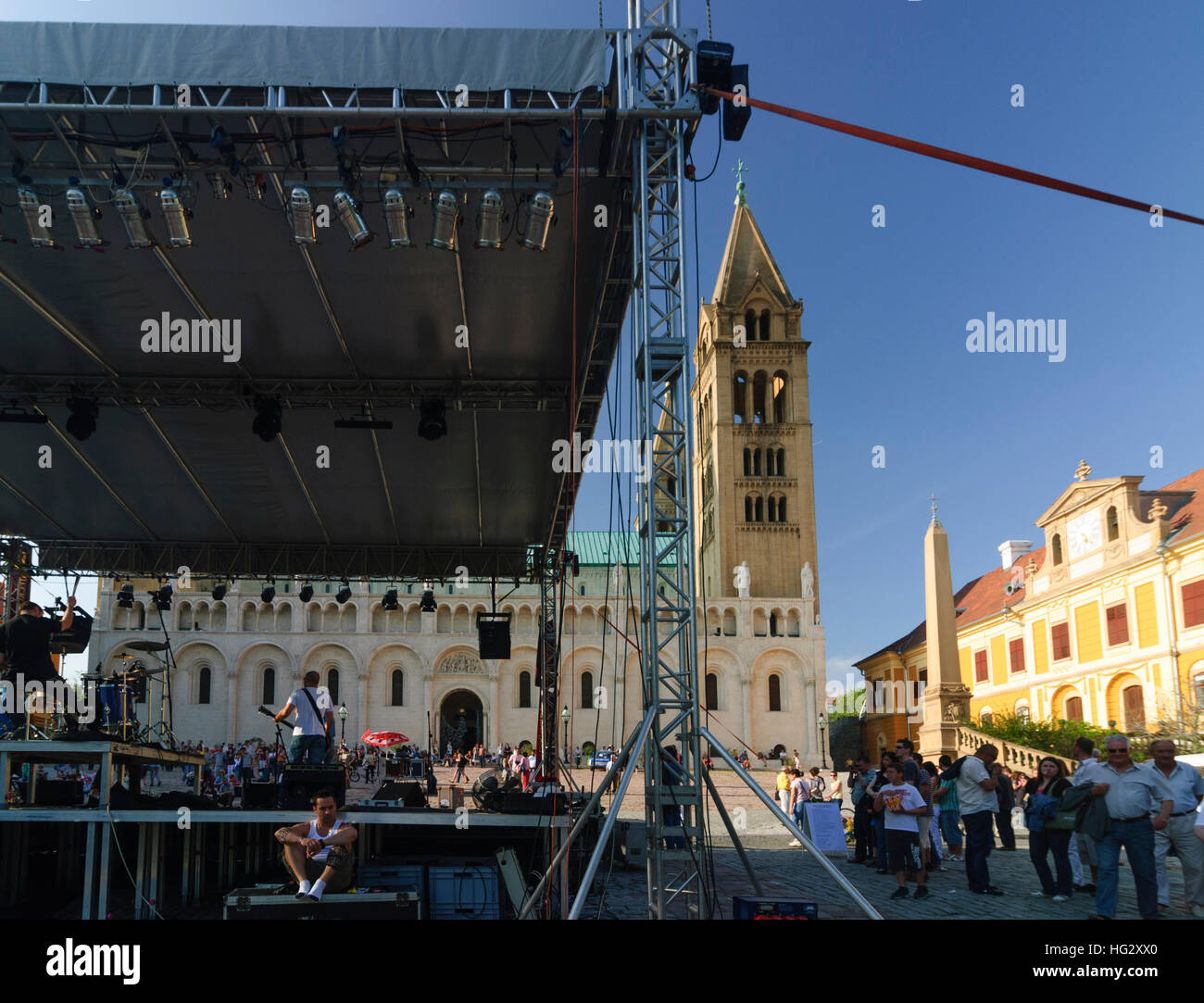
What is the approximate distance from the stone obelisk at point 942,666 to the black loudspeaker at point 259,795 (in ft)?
84.3

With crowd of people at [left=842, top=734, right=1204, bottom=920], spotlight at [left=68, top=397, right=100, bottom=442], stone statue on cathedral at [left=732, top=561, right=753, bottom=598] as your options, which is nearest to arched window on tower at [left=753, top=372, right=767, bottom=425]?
stone statue on cathedral at [left=732, top=561, right=753, bottom=598]

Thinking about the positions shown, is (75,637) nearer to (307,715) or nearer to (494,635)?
(307,715)

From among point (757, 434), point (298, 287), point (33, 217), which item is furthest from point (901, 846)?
point (757, 434)

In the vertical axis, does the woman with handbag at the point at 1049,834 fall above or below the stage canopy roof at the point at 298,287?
below

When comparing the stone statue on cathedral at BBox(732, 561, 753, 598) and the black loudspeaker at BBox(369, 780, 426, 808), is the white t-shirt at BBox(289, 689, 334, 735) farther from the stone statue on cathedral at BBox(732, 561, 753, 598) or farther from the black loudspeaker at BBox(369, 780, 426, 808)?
the stone statue on cathedral at BBox(732, 561, 753, 598)

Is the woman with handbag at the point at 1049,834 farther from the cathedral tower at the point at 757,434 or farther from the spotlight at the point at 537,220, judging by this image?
the cathedral tower at the point at 757,434

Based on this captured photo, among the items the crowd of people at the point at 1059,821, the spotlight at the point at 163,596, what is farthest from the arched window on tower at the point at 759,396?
the crowd of people at the point at 1059,821

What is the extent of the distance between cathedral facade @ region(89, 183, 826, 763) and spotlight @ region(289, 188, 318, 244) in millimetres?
39939

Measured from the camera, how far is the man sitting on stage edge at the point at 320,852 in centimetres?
798

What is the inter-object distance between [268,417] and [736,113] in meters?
7.75

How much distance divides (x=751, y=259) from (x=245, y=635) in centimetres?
4127

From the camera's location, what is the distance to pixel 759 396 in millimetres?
68312
